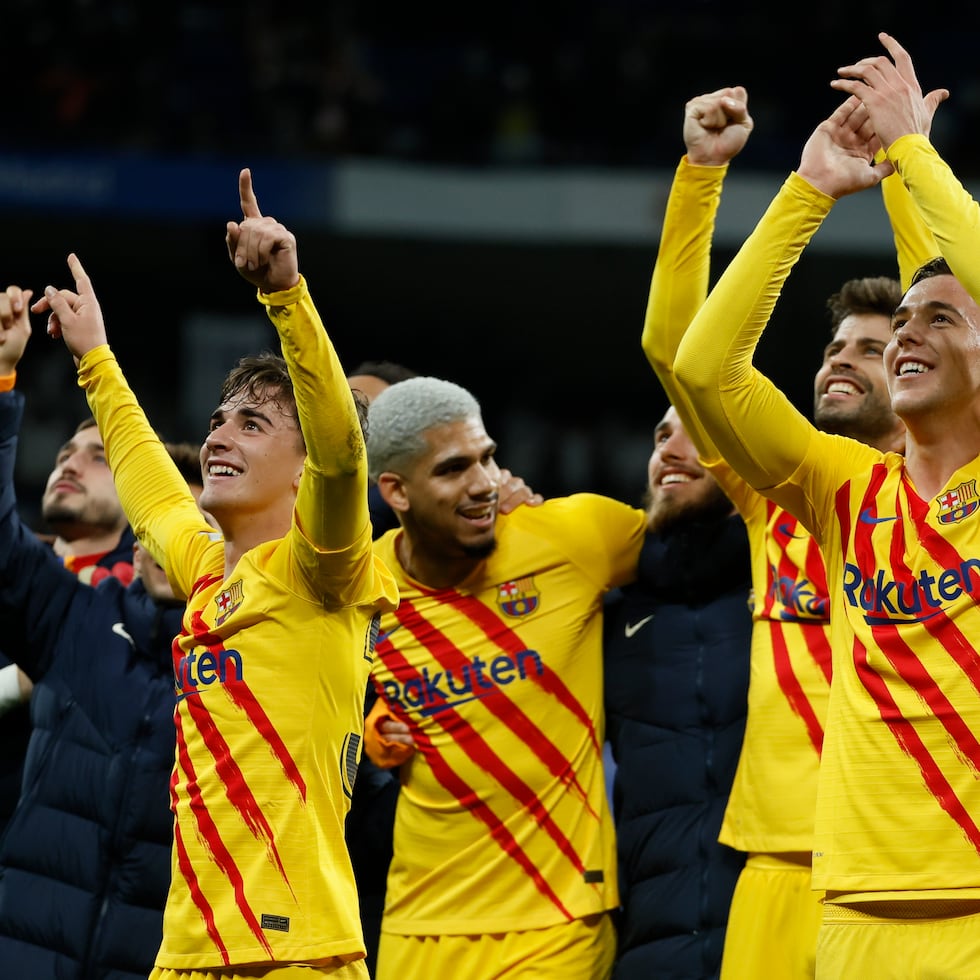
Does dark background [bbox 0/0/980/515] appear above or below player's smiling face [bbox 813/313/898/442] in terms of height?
above

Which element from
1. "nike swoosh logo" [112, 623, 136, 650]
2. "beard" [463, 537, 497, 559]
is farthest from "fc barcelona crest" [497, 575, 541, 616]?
"nike swoosh logo" [112, 623, 136, 650]

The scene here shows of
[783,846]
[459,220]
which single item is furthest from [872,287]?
[459,220]

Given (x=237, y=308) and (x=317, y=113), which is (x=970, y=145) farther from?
(x=237, y=308)

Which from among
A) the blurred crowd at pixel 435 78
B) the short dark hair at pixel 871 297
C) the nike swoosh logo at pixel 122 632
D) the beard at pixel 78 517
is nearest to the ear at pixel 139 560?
the nike swoosh logo at pixel 122 632

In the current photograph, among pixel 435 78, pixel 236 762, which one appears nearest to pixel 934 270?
pixel 236 762

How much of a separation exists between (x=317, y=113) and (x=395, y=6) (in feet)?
8.73

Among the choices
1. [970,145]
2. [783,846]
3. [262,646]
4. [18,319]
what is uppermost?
[970,145]

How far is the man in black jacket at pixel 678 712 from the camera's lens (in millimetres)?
4531

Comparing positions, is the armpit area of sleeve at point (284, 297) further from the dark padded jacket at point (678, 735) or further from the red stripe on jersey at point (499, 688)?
the dark padded jacket at point (678, 735)

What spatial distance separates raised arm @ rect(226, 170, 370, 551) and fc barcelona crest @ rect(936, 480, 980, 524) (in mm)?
1231

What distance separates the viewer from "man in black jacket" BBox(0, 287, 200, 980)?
459 centimetres

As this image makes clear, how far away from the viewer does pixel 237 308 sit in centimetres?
1602

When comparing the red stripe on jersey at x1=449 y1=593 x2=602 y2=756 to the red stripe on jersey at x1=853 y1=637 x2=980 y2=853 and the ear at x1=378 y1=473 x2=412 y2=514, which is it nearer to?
the ear at x1=378 y1=473 x2=412 y2=514

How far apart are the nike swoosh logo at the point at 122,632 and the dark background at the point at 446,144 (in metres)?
9.05
